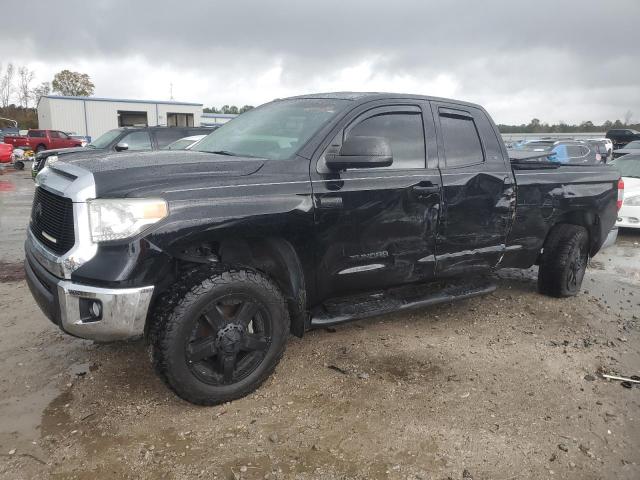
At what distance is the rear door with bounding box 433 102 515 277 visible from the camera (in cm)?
396

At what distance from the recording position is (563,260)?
5.07 m

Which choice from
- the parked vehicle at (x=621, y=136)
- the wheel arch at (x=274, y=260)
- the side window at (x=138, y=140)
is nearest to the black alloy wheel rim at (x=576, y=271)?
the wheel arch at (x=274, y=260)

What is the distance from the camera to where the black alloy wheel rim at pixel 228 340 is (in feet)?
9.57

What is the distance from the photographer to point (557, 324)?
466 cm

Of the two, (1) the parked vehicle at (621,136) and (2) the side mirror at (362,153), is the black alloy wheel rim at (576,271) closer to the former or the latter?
(2) the side mirror at (362,153)

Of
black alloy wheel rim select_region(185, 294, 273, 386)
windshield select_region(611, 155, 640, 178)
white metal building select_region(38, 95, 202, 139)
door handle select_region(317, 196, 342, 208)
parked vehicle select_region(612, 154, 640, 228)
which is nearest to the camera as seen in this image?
black alloy wheel rim select_region(185, 294, 273, 386)

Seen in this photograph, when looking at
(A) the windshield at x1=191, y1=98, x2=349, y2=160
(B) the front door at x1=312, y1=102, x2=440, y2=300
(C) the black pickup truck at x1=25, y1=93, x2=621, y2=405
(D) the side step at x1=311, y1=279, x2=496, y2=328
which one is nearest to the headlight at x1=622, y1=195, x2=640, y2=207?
(C) the black pickup truck at x1=25, y1=93, x2=621, y2=405

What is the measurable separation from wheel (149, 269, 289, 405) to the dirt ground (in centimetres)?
18

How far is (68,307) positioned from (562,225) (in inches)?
177

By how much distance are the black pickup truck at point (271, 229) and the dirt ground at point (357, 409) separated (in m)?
0.36

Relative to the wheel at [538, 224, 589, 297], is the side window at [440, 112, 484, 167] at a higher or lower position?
higher

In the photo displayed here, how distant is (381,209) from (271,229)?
2.84 feet

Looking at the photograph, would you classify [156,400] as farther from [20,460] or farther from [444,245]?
[444,245]

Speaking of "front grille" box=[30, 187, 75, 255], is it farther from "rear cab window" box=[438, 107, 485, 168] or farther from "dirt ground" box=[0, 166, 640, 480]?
"rear cab window" box=[438, 107, 485, 168]
